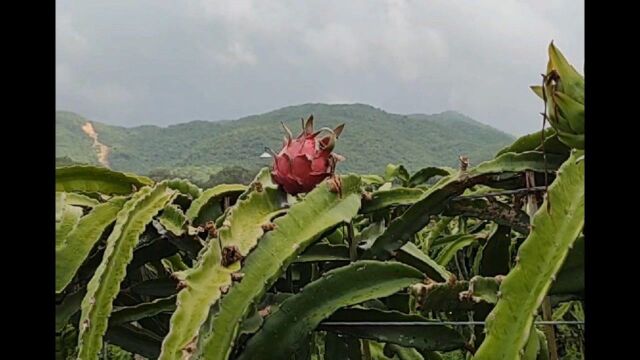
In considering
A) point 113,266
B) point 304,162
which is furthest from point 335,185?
point 113,266

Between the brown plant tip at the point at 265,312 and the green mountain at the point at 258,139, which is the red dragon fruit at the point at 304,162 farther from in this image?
the green mountain at the point at 258,139

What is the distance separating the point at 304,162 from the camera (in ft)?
2.35

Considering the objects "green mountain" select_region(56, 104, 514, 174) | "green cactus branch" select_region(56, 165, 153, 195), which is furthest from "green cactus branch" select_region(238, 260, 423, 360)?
"green mountain" select_region(56, 104, 514, 174)

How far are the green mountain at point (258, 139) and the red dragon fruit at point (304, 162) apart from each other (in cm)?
117

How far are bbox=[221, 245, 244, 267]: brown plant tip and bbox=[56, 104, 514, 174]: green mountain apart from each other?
1.29 meters

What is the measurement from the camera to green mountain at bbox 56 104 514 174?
231cm

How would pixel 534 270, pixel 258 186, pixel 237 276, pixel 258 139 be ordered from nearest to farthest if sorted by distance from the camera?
pixel 534 270
pixel 237 276
pixel 258 186
pixel 258 139

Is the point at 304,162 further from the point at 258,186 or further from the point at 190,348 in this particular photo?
the point at 190,348

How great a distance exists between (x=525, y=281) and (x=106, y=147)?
7.41 ft

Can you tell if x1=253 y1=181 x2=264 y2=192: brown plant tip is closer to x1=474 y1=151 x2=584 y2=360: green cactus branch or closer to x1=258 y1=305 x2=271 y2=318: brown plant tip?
x1=258 y1=305 x2=271 y2=318: brown plant tip

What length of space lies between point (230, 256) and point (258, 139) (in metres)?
1.73
